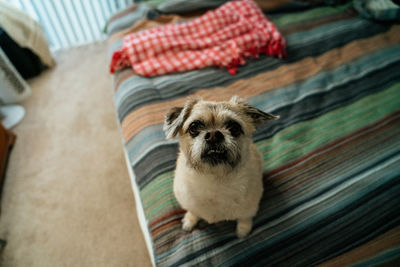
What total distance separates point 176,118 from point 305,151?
862 millimetres

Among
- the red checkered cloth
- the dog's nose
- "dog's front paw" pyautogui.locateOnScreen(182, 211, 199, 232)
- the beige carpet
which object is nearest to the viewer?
the dog's nose

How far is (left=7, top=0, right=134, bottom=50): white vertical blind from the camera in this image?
3227mm

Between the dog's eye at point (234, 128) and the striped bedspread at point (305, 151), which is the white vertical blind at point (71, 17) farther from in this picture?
the dog's eye at point (234, 128)

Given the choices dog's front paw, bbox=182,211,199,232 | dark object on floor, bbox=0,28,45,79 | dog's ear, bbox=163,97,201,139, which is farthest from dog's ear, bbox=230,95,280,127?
dark object on floor, bbox=0,28,45,79

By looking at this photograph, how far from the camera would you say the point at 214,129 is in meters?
0.99

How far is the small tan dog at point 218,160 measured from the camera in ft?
3.16

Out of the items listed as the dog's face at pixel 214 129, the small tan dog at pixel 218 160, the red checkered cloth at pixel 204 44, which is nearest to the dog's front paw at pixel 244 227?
the small tan dog at pixel 218 160

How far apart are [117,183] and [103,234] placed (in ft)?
1.44

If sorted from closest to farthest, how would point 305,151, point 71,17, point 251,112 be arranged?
point 251,112 → point 305,151 → point 71,17

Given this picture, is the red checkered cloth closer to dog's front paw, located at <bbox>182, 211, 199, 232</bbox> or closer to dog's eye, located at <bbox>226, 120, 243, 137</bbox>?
dog's eye, located at <bbox>226, 120, 243, 137</bbox>

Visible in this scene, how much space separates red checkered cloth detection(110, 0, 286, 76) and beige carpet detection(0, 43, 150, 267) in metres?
0.89

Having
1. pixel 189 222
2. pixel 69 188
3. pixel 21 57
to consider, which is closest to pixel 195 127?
pixel 189 222

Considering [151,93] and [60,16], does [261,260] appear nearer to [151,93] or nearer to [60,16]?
[151,93]

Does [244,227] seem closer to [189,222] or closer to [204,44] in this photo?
[189,222]
